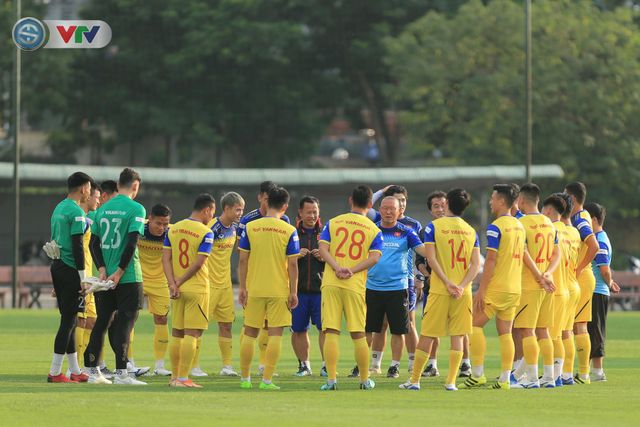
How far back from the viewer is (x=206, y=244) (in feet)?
52.2

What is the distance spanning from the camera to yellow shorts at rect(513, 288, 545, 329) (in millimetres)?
16234

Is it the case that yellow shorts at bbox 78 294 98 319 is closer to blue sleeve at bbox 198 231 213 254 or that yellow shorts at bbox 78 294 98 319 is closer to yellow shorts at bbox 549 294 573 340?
blue sleeve at bbox 198 231 213 254

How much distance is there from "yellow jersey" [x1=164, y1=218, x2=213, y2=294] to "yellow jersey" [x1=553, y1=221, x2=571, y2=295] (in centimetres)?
386

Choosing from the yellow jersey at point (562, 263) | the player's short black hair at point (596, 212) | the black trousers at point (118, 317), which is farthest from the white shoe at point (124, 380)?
the player's short black hair at point (596, 212)

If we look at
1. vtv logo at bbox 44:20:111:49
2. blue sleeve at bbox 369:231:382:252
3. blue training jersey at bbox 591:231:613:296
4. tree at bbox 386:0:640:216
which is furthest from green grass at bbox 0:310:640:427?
tree at bbox 386:0:640:216

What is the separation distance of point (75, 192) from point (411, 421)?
5.37m

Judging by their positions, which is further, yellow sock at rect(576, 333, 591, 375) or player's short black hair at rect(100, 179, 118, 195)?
player's short black hair at rect(100, 179, 118, 195)

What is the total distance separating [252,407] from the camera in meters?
14.0

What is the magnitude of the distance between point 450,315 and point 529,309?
1017mm

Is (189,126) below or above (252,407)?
above

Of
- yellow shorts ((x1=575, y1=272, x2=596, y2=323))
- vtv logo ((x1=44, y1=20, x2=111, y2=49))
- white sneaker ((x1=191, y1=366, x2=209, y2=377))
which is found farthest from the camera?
vtv logo ((x1=44, y1=20, x2=111, y2=49))

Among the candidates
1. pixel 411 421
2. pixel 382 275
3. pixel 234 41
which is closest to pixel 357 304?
pixel 382 275

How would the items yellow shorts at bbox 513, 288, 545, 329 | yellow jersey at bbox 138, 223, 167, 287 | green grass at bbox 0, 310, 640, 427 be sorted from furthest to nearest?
yellow jersey at bbox 138, 223, 167, 287 < yellow shorts at bbox 513, 288, 545, 329 < green grass at bbox 0, 310, 640, 427

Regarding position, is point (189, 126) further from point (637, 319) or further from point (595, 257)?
point (595, 257)
